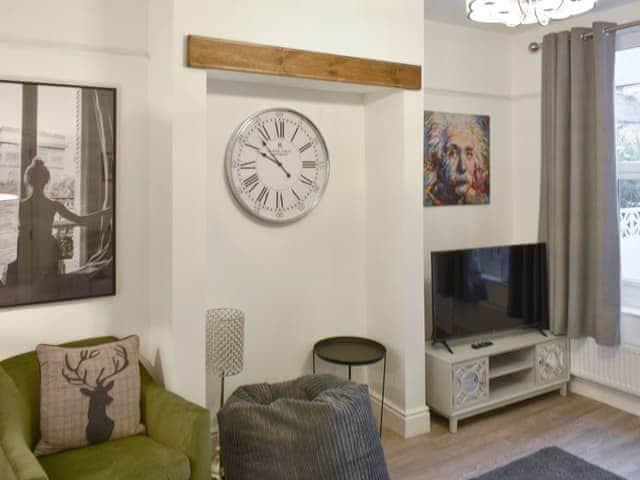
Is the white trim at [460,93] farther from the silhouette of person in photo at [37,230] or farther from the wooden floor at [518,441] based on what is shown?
the silhouette of person in photo at [37,230]

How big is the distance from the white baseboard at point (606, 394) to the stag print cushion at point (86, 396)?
Answer: 9.54 feet

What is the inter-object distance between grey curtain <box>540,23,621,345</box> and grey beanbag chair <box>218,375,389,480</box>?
6.53 ft

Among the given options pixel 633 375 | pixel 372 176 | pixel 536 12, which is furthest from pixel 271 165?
pixel 633 375

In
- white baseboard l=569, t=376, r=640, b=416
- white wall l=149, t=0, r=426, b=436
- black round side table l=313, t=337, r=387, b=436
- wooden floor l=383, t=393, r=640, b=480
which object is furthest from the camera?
white baseboard l=569, t=376, r=640, b=416

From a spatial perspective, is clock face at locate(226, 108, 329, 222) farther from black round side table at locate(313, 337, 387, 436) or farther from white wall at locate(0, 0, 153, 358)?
black round side table at locate(313, 337, 387, 436)

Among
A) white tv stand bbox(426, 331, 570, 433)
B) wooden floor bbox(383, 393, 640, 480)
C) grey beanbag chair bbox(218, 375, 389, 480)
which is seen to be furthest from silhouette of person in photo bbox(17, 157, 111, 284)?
white tv stand bbox(426, 331, 570, 433)

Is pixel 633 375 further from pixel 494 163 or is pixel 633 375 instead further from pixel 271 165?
pixel 271 165

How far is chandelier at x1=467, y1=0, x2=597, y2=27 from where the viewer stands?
182cm

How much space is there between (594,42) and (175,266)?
2881mm

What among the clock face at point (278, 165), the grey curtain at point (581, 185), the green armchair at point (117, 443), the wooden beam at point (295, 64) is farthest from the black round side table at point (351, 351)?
the wooden beam at point (295, 64)

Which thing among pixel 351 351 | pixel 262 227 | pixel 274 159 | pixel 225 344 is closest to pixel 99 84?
pixel 274 159

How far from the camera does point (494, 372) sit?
338 centimetres

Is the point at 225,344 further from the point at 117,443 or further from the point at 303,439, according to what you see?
the point at 303,439

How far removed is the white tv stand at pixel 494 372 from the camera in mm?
3186
